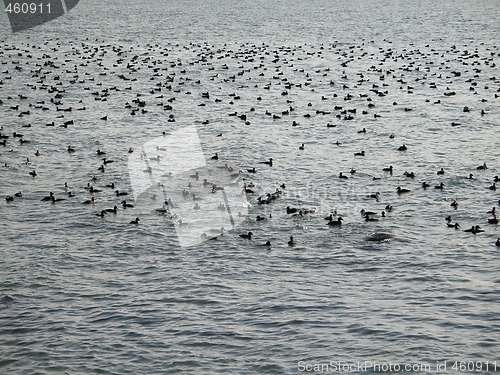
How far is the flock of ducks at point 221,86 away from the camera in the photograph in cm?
4212

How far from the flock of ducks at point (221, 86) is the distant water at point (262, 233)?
1.19ft

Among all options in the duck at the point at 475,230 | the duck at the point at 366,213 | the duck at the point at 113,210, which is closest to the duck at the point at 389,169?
the duck at the point at 366,213

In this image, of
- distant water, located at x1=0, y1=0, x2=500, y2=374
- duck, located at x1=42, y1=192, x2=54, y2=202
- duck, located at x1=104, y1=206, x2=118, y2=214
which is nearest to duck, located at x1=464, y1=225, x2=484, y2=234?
distant water, located at x1=0, y1=0, x2=500, y2=374

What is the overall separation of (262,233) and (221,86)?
37.9 m

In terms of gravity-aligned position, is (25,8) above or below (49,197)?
above

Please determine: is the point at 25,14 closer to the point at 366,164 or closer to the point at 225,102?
the point at 225,102

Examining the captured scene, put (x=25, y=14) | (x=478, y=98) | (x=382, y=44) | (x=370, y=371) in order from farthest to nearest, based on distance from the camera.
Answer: (x=25, y=14) < (x=382, y=44) < (x=478, y=98) < (x=370, y=371)

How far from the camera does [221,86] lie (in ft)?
233

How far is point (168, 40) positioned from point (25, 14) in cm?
6673

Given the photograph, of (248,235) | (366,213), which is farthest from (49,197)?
(366,213)

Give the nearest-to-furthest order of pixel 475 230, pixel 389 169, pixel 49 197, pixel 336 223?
pixel 475 230
pixel 336 223
pixel 49 197
pixel 389 169

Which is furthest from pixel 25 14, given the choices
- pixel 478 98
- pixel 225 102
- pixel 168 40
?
pixel 478 98

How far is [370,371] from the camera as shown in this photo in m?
23.7

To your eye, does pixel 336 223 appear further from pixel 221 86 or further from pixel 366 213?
pixel 221 86
